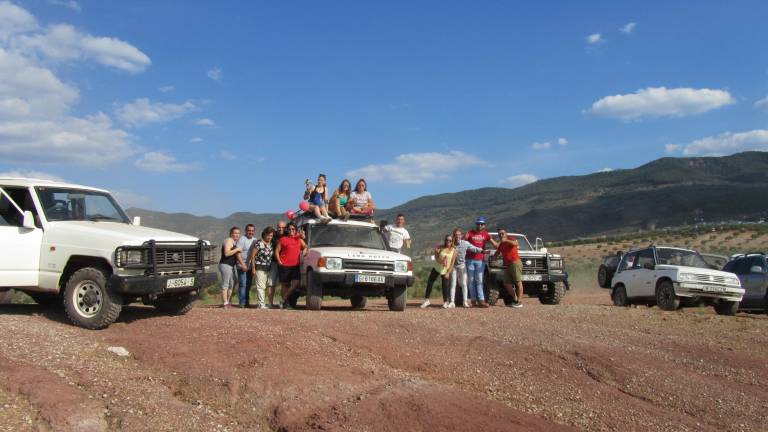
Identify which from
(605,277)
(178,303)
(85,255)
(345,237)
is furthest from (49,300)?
(605,277)

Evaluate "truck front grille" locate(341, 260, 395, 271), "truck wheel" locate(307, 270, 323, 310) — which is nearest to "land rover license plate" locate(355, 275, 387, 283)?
"truck front grille" locate(341, 260, 395, 271)

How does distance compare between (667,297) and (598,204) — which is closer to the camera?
(667,297)

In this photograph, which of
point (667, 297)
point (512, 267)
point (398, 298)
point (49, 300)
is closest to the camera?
point (49, 300)

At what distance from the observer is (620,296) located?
16.7 m

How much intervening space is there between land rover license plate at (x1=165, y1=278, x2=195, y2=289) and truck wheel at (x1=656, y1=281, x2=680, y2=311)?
1054 centimetres

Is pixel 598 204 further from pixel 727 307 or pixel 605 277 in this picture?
pixel 727 307

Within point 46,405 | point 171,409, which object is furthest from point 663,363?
point 46,405

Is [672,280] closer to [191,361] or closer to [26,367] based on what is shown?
[191,361]

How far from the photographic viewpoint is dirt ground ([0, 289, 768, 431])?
5.85 metres

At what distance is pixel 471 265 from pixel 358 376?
7.99 meters

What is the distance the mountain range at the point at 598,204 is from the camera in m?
82.8

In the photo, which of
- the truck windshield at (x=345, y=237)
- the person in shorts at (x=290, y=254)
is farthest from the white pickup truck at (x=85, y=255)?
the truck windshield at (x=345, y=237)

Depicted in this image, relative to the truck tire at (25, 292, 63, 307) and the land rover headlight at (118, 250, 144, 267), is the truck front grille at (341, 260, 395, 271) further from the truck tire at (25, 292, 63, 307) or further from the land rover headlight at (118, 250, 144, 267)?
Answer: the truck tire at (25, 292, 63, 307)

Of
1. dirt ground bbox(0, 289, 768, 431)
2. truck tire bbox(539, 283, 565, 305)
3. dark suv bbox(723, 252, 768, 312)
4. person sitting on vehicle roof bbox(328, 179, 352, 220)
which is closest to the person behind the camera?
dirt ground bbox(0, 289, 768, 431)
